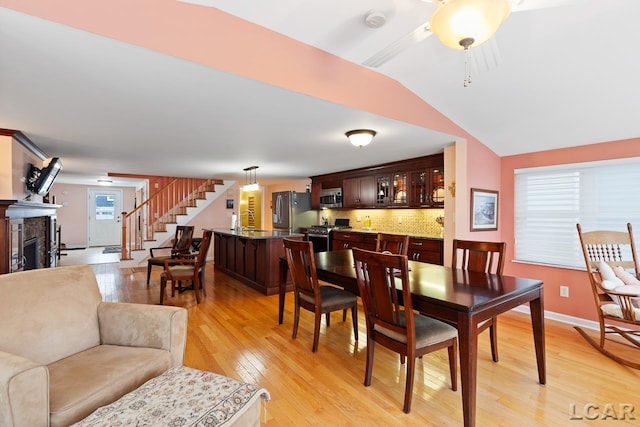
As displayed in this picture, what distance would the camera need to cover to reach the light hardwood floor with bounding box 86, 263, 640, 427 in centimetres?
187

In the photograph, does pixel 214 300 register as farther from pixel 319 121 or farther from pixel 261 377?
pixel 319 121

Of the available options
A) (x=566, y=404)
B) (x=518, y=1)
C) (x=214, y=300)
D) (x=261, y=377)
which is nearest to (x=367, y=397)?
(x=261, y=377)

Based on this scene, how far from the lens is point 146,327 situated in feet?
5.80

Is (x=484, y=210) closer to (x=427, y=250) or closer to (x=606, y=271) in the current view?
(x=427, y=250)

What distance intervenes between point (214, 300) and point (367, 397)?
287 centimetres

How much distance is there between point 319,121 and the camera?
3033mm

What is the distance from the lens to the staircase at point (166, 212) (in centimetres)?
696

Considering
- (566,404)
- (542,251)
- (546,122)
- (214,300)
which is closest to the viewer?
(566,404)

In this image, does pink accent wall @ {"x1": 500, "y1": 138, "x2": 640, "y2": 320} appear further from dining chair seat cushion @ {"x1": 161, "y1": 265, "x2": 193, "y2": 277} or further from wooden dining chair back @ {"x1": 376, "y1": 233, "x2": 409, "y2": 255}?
dining chair seat cushion @ {"x1": 161, "y1": 265, "x2": 193, "y2": 277}

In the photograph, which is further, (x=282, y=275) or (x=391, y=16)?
(x=282, y=275)

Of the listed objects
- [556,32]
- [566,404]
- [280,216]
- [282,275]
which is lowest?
[566,404]

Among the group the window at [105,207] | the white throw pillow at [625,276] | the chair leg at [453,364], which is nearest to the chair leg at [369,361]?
the chair leg at [453,364]

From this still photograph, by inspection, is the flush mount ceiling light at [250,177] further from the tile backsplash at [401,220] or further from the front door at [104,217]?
the front door at [104,217]

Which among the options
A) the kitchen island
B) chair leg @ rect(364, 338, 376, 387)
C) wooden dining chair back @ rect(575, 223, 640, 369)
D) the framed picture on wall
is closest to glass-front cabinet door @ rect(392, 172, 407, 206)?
the framed picture on wall
